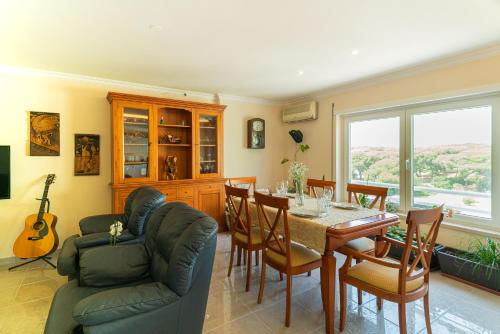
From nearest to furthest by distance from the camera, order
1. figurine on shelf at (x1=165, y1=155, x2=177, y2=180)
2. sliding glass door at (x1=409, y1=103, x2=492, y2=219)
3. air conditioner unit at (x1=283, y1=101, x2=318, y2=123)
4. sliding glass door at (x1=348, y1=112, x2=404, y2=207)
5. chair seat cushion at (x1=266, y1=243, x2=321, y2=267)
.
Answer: chair seat cushion at (x1=266, y1=243, x2=321, y2=267) → sliding glass door at (x1=409, y1=103, x2=492, y2=219) → sliding glass door at (x1=348, y1=112, x2=404, y2=207) → figurine on shelf at (x1=165, y1=155, x2=177, y2=180) → air conditioner unit at (x1=283, y1=101, x2=318, y2=123)

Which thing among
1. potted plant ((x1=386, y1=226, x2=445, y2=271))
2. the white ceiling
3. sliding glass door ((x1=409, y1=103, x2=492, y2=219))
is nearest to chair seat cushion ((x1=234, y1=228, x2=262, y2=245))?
potted plant ((x1=386, y1=226, x2=445, y2=271))

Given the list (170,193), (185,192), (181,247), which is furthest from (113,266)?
(185,192)

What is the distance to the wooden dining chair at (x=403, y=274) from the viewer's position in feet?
5.56

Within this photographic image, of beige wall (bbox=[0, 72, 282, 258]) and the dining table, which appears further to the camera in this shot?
beige wall (bbox=[0, 72, 282, 258])

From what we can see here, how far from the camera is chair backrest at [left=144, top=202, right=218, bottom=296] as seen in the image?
58.4 inches

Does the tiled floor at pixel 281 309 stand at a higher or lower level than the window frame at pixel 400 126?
lower

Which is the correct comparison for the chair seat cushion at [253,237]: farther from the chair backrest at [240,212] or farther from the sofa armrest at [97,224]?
the sofa armrest at [97,224]

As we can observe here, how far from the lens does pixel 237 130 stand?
16.3 ft

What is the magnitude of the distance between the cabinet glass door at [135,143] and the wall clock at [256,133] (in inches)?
74.7

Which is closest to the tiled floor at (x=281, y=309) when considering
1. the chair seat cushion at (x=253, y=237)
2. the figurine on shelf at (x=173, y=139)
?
the chair seat cushion at (x=253, y=237)

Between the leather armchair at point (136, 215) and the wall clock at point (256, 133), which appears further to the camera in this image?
the wall clock at point (256, 133)

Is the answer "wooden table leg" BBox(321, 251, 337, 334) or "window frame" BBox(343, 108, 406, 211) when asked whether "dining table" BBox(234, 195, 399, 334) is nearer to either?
"wooden table leg" BBox(321, 251, 337, 334)

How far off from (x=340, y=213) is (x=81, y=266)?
2095 mm

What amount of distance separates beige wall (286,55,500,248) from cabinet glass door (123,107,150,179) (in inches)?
111
